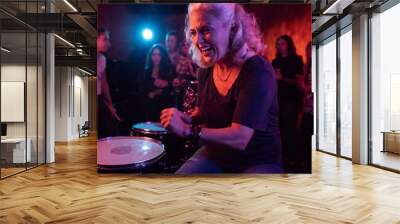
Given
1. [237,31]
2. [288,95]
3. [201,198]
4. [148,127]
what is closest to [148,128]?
[148,127]

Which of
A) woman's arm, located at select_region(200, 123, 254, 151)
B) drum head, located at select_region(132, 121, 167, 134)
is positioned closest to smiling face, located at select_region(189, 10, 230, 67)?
woman's arm, located at select_region(200, 123, 254, 151)

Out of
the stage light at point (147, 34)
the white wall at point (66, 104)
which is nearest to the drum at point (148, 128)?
the stage light at point (147, 34)

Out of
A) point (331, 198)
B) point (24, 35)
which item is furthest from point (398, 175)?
point (24, 35)

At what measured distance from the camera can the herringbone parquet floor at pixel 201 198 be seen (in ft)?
13.4

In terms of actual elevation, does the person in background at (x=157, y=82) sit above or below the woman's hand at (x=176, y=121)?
above

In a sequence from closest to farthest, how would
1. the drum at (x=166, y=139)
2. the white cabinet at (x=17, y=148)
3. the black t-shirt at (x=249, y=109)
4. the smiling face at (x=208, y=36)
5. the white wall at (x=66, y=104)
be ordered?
the black t-shirt at (x=249, y=109), the smiling face at (x=208, y=36), the drum at (x=166, y=139), the white cabinet at (x=17, y=148), the white wall at (x=66, y=104)

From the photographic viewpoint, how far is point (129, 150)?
22.3 feet

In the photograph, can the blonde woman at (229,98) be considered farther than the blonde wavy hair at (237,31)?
No

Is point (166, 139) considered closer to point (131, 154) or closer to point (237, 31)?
point (131, 154)

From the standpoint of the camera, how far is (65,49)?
13773 millimetres

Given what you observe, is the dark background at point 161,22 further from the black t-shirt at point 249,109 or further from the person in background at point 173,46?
the black t-shirt at point 249,109

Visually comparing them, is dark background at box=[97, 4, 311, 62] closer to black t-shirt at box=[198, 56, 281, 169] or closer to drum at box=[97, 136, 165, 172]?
black t-shirt at box=[198, 56, 281, 169]

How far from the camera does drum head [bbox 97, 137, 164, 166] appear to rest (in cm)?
679

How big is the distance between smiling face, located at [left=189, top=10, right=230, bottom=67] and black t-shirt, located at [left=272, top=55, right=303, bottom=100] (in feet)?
3.33
